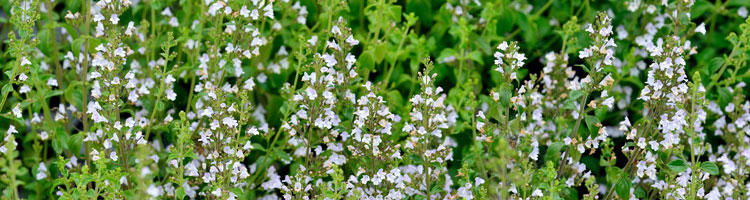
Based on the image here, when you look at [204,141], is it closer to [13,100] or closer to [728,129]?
[13,100]

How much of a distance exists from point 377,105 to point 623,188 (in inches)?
34.7

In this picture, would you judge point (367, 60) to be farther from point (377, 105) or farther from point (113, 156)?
point (113, 156)

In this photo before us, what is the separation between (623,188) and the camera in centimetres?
304

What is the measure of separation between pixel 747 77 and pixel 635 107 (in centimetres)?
61

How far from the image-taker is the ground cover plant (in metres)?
2.94

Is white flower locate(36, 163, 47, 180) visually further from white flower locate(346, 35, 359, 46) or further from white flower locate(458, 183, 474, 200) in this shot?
white flower locate(458, 183, 474, 200)

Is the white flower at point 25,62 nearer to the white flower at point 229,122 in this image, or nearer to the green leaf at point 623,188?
the white flower at point 229,122

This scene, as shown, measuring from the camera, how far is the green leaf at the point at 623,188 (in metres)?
3.03

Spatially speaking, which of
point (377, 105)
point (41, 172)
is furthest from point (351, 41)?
point (41, 172)

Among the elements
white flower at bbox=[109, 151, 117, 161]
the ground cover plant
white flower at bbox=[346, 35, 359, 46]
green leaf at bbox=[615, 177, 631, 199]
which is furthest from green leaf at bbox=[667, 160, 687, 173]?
white flower at bbox=[109, 151, 117, 161]

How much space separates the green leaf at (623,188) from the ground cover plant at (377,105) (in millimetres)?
10

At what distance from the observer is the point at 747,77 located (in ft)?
12.7

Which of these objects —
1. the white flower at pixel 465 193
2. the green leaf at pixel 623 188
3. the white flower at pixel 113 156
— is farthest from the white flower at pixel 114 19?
the green leaf at pixel 623 188

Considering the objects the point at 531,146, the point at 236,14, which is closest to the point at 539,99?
the point at 531,146
